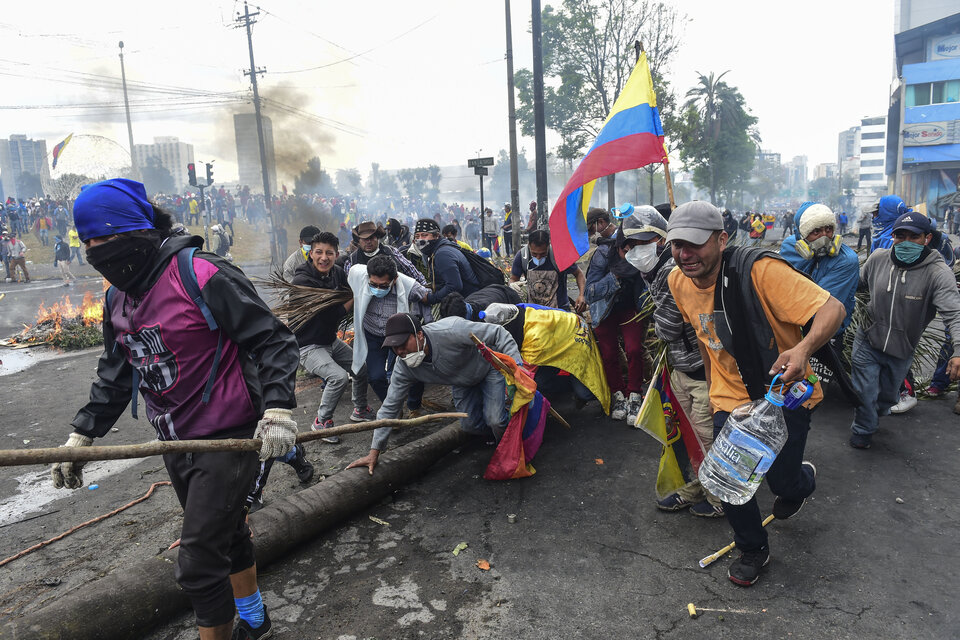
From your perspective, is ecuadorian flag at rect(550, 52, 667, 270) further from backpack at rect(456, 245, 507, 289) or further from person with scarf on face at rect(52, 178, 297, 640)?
person with scarf on face at rect(52, 178, 297, 640)

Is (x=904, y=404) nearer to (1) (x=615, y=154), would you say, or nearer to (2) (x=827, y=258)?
(2) (x=827, y=258)

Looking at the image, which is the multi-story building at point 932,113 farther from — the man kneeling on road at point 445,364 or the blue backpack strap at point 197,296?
the blue backpack strap at point 197,296

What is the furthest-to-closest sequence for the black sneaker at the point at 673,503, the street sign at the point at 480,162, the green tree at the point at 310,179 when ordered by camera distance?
1. the green tree at the point at 310,179
2. the street sign at the point at 480,162
3. the black sneaker at the point at 673,503

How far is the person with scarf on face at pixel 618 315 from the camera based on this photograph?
5223 millimetres

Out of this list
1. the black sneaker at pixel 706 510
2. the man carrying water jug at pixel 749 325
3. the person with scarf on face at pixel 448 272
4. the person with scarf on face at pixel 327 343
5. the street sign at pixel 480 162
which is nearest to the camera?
the man carrying water jug at pixel 749 325

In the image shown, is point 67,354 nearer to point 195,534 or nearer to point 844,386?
point 195,534

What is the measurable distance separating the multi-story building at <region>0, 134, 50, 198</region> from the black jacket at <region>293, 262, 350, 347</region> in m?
143

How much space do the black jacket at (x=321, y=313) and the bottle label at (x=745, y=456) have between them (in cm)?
383

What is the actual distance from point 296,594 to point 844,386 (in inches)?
117

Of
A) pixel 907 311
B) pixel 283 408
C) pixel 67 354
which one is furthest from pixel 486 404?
pixel 67 354

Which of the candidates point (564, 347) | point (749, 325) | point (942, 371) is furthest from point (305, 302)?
point (942, 371)

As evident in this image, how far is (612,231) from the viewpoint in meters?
6.12

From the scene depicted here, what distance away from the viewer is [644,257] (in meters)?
4.68

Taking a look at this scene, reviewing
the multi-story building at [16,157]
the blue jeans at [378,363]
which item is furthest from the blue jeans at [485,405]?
the multi-story building at [16,157]
